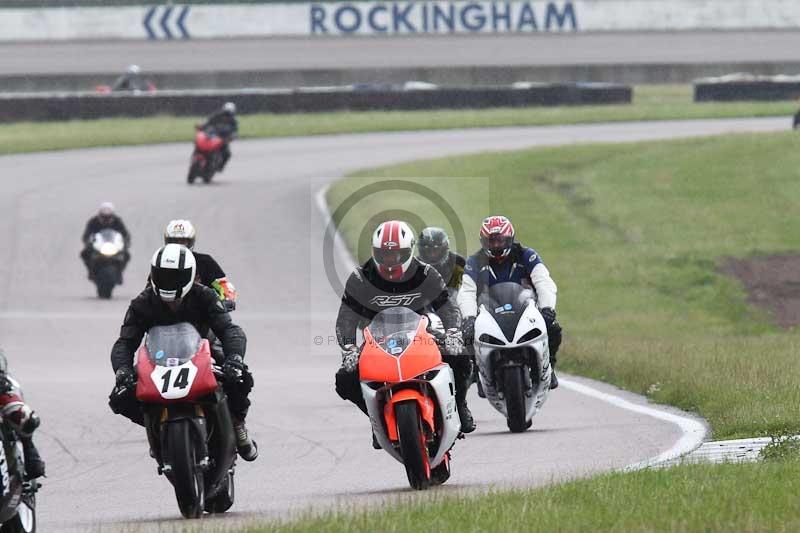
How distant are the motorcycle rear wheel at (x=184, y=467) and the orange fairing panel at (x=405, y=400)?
129 cm

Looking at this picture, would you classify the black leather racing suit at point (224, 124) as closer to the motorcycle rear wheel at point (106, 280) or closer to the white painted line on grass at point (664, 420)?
the motorcycle rear wheel at point (106, 280)

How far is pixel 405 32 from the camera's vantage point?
6100 centimetres

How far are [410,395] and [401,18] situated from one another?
5316 centimetres

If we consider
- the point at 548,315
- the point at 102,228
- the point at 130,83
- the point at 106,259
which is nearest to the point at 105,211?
the point at 102,228

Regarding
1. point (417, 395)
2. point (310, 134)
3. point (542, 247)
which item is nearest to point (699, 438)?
point (417, 395)

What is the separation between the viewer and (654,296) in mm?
24953

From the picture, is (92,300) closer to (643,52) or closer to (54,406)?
(54,406)

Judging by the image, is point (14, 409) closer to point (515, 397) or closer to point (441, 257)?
point (515, 397)

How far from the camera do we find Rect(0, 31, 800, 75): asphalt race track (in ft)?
188

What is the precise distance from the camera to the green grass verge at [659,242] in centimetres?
1405

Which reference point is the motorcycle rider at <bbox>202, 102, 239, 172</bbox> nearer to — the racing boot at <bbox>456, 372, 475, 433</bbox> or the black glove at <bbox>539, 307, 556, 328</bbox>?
the black glove at <bbox>539, 307, 556, 328</bbox>

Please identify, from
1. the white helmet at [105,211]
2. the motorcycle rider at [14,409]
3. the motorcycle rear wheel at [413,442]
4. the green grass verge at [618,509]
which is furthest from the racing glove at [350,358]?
the white helmet at [105,211]

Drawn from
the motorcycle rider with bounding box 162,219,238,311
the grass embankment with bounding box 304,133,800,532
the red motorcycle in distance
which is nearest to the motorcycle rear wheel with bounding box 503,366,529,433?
the grass embankment with bounding box 304,133,800,532

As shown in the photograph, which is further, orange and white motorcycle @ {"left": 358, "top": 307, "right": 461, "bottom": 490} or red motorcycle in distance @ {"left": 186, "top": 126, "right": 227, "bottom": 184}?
red motorcycle in distance @ {"left": 186, "top": 126, "right": 227, "bottom": 184}
